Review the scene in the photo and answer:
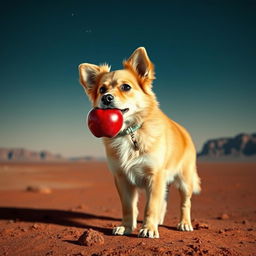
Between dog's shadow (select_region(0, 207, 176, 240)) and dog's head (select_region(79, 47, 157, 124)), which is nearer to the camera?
dog's head (select_region(79, 47, 157, 124))

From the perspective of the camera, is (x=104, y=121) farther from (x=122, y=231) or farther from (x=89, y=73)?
(x=122, y=231)

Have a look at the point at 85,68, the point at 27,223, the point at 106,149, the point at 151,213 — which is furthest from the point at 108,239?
the point at 85,68

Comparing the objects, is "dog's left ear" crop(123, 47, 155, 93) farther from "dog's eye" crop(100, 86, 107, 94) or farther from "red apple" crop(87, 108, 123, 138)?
"red apple" crop(87, 108, 123, 138)

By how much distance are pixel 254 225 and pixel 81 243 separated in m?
3.18

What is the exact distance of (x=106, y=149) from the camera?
462 centimetres

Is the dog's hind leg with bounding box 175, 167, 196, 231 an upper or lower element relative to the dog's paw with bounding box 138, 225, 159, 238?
upper

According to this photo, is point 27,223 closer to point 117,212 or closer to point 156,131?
point 117,212

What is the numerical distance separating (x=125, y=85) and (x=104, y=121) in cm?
75

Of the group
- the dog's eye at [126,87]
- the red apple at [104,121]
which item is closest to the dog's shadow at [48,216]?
the red apple at [104,121]

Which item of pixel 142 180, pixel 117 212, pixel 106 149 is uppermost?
pixel 106 149

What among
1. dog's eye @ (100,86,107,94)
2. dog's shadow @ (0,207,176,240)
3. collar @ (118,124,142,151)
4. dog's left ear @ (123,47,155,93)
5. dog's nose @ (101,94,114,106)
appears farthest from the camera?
dog's shadow @ (0,207,176,240)

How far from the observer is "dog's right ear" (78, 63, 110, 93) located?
504 cm

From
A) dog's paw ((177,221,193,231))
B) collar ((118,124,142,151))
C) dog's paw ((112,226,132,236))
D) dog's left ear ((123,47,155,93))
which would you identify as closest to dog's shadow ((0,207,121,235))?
dog's paw ((112,226,132,236))

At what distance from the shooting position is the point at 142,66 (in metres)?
4.79
